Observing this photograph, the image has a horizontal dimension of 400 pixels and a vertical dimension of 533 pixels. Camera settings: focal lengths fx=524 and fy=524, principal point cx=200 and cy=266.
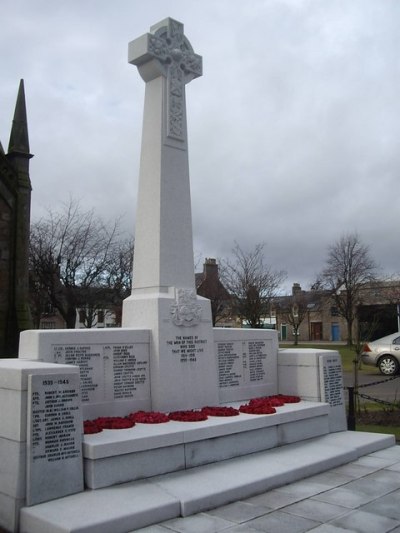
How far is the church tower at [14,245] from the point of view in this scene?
17.7m

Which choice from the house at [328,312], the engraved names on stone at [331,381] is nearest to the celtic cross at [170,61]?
the engraved names on stone at [331,381]

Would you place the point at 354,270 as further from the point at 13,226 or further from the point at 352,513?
the point at 352,513

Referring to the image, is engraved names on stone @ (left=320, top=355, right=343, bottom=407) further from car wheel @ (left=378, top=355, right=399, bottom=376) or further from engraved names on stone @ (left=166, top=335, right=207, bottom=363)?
car wheel @ (left=378, top=355, right=399, bottom=376)

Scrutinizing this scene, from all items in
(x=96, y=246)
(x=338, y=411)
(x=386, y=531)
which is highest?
(x=96, y=246)

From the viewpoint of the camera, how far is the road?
13725 millimetres

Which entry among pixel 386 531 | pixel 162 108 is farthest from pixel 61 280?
pixel 386 531

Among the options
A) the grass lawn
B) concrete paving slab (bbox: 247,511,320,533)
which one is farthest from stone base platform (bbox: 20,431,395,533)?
the grass lawn

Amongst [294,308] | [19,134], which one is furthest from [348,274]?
[19,134]

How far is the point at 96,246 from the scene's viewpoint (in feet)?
93.9

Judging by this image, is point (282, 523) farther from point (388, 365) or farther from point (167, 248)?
point (388, 365)

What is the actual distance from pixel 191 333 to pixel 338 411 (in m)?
2.66

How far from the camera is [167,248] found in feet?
25.1

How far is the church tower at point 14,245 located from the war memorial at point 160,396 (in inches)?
438

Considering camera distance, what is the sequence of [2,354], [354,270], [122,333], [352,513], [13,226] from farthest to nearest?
1. [354,270]
2. [13,226]
3. [2,354]
4. [122,333]
5. [352,513]
